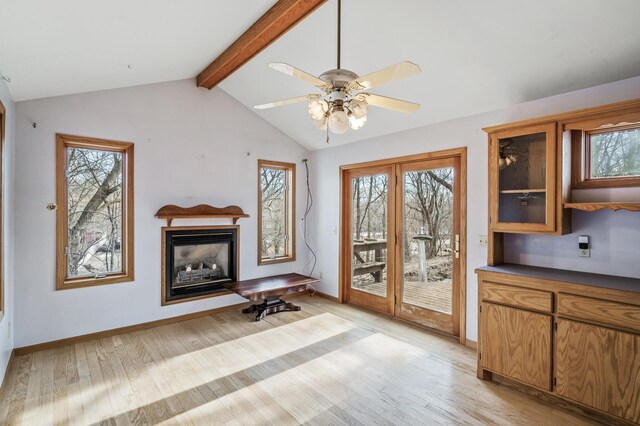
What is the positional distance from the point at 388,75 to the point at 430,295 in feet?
9.54

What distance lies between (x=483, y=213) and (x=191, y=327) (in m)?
3.62

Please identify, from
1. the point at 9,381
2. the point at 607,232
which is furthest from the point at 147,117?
the point at 607,232

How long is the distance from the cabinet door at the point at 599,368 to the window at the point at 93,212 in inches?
167

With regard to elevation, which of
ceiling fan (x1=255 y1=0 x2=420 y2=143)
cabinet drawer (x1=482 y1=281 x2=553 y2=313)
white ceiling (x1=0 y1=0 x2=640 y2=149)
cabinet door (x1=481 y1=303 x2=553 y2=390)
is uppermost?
white ceiling (x1=0 y1=0 x2=640 y2=149)

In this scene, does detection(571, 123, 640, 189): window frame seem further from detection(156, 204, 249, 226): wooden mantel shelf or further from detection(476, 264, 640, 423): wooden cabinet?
detection(156, 204, 249, 226): wooden mantel shelf

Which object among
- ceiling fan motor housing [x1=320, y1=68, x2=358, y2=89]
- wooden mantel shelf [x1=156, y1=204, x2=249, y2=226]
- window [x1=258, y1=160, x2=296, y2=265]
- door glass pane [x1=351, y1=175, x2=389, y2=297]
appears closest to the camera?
ceiling fan motor housing [x1=320, y1=68, x2=358, y2=89]

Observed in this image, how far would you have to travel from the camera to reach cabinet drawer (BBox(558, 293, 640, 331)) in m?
2.03

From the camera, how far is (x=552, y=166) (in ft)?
8.29

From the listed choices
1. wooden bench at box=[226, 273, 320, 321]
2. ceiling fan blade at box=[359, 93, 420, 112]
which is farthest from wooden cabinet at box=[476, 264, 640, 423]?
wooden bench at box=[226, 273, 320, 321]

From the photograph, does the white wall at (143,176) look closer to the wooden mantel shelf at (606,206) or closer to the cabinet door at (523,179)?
the cabinet door at (523,179)

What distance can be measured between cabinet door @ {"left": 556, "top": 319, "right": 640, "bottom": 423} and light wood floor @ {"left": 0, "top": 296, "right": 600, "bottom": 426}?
0.24 meters

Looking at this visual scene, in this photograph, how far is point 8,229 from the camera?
9.40 ft

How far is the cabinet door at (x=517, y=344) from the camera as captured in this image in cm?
238

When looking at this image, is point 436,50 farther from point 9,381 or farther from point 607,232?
point 9,381
